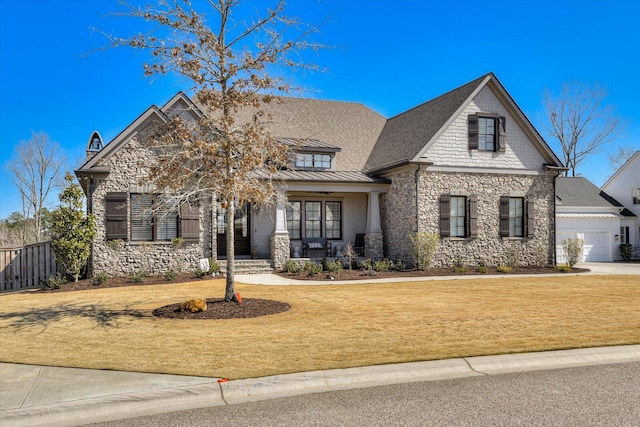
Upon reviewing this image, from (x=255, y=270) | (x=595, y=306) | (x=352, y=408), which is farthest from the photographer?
(x=255, y=270)

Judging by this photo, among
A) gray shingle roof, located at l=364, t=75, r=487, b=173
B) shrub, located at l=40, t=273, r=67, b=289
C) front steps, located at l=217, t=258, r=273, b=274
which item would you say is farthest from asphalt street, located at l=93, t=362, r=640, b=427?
gray shingle roof, located at l=364, t=75, r=487, b=173

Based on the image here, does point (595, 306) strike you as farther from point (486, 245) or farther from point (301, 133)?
point (301, 133)

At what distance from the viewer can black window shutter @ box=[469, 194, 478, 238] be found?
1988cm

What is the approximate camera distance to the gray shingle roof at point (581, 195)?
28891 millimetres

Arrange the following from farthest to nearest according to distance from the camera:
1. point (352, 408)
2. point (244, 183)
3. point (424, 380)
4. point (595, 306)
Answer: point (595, 306)
point (244, 183)
point (424, 380)
point (352, 408)

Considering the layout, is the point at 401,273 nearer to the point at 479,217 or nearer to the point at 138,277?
the point at 479,217

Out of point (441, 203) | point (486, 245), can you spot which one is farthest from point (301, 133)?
point (486, 245)

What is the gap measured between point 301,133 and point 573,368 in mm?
17367

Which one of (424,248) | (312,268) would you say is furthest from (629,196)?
(312,268)

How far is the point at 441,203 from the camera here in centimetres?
1934

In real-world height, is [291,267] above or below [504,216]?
below

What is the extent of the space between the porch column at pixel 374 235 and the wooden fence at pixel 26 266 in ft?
38.7

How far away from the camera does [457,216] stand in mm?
19922

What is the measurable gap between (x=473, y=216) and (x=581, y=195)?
1410 cm
